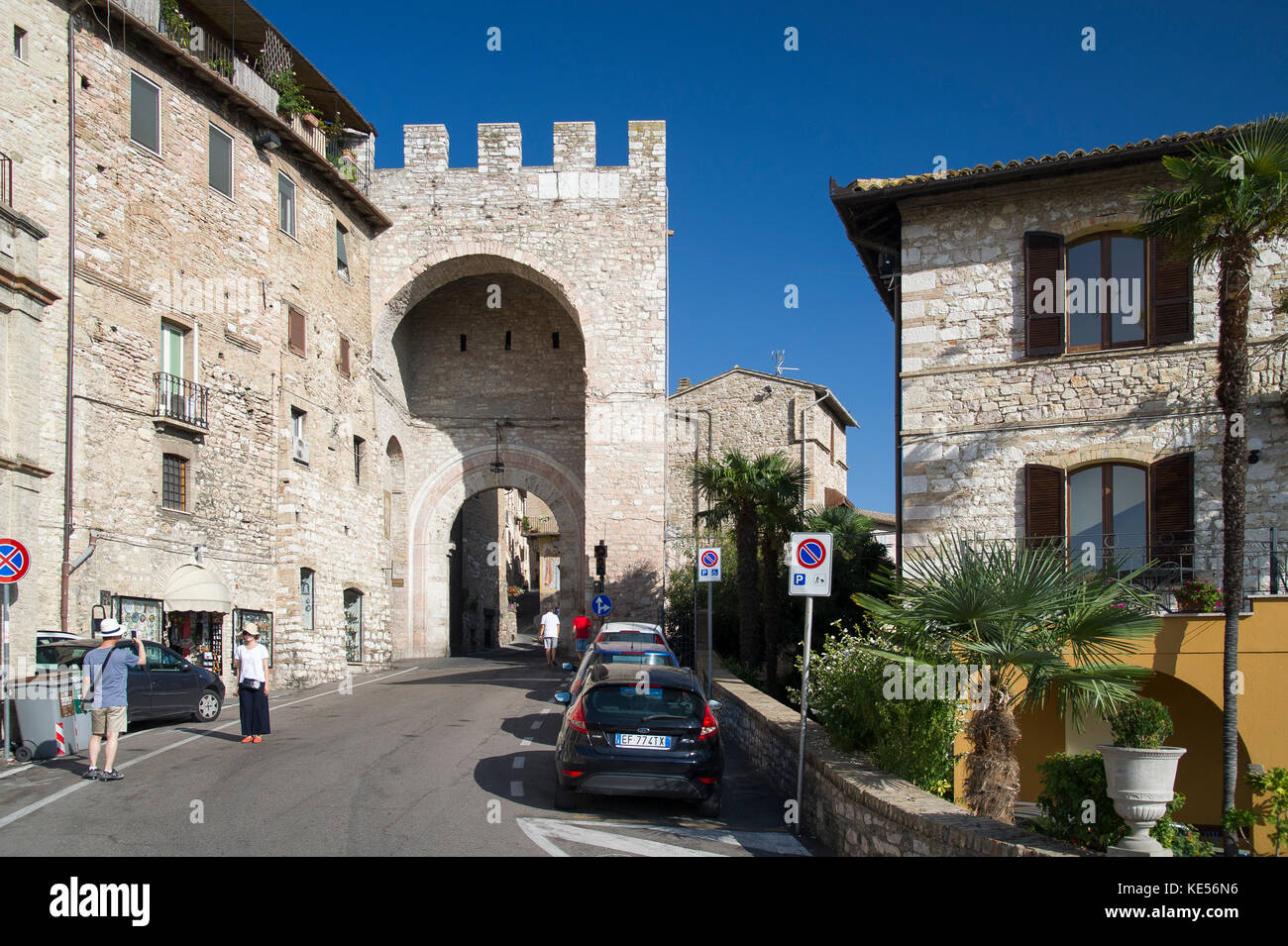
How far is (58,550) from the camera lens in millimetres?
16812

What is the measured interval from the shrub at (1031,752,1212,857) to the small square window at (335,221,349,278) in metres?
23.4

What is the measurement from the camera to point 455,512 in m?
32.9

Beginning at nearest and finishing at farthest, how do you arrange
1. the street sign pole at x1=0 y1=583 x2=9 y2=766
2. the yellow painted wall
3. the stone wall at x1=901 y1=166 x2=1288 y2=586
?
the street sign pole at x1=0 y1=583 x2=9 y2=766
the yellow painted wall
the stone wall at x1=901 y1=166 x2=1288 y2=586

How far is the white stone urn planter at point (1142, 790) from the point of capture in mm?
7152

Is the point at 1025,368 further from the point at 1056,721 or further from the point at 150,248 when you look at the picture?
the point at 150,248

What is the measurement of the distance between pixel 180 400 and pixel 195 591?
3.64m

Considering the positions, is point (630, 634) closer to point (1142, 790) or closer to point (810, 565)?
point (810, 565)

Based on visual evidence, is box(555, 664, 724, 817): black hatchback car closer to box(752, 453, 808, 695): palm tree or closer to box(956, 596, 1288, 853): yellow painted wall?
box(956, 596, 1288, 853): yellow painted wall

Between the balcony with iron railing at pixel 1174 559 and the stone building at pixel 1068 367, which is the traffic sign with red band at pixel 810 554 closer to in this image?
the balcony with iron railing at pixel 1174 559

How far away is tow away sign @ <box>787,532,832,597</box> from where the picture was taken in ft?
33.8

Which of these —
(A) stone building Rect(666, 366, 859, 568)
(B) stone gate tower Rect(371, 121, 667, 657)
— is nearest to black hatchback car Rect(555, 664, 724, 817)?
(B) stone gate tower Rect(371, 121, 667, 657)

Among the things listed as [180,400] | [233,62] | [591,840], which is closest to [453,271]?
[233,62]
